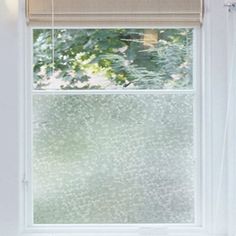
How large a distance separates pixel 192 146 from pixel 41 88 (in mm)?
866

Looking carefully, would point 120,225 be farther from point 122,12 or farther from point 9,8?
point 9,8

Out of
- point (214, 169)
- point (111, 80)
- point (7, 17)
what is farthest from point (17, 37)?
point (214, 169)

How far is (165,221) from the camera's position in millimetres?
2686

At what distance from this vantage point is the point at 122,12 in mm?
2617

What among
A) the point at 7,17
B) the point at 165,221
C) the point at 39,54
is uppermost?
the point at 7,17

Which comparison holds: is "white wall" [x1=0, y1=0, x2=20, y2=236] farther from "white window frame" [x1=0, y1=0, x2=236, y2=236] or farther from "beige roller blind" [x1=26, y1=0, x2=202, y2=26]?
"beige roller blind" [x1=26, y1=0, x2=202, y2=26]

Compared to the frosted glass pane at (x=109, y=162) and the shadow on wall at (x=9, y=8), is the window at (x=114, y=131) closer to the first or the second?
the frosted glass pane at (x=109, y=162)

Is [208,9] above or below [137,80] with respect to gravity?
above

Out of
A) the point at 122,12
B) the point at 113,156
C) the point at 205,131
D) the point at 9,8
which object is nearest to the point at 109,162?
the point at 113,156

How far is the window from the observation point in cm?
268

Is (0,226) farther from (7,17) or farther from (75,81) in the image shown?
(7,17)

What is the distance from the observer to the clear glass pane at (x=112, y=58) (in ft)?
8.81

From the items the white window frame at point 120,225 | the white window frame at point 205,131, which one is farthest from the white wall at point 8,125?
the white window frame at point 120,225

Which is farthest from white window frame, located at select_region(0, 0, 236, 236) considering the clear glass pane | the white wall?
the clear glass pane
